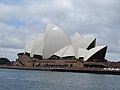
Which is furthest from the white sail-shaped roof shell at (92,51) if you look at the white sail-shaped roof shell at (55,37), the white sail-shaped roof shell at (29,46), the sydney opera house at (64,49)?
the white sail-shaped roof shell at (29,46)

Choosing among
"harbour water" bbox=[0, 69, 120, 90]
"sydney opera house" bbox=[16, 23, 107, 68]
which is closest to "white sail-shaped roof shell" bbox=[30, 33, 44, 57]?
"sydney opera house" bbox=[16, 23, 107, 68]

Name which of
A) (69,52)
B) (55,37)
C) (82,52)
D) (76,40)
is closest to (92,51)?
(82,52)

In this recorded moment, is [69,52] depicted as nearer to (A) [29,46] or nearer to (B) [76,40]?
(B) [76,40]

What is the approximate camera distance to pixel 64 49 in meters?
95.4

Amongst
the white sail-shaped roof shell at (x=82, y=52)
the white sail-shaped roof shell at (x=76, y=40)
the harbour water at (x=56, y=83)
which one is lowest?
the harbour water at (x=56, y=83)

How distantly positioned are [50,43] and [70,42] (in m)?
5.26

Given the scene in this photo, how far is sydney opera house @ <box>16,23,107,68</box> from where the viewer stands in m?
91.4

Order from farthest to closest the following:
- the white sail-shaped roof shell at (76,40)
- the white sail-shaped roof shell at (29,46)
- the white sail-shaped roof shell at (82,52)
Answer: the white sail-shaped roof shell at (29,46) → the white sail-shaped roof shell at (76,40) → the white sail-shaped roof shell at (82,52)

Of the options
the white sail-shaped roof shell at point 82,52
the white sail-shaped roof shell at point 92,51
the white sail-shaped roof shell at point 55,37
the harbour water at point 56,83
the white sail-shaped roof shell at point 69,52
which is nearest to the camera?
the harbour water at point 56,83

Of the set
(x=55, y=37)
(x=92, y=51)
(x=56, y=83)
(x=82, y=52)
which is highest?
(x=55, y=37)

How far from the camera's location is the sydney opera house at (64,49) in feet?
300

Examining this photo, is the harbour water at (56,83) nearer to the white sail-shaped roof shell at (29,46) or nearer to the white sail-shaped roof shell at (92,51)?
the white sail-shaped roof shell at (92,51)

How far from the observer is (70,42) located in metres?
93.7

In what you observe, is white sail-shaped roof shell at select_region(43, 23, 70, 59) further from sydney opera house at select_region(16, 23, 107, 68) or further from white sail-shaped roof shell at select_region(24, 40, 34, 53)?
white sail-shaped roof shell at select_region(24, 40, 34, 53)
